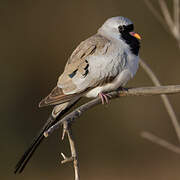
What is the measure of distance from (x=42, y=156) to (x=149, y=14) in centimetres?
290

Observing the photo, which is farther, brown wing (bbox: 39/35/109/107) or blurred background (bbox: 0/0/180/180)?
blurred background (bbox: 0/0/180/180)

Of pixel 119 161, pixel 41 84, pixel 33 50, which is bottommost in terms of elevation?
pixel 119 161

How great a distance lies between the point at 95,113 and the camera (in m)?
7.72

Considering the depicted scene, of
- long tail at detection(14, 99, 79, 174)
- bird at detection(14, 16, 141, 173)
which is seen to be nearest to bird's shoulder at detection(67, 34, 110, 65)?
bird at detection(14, 16, 141, 173)

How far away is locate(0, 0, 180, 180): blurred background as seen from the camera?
7391 mm

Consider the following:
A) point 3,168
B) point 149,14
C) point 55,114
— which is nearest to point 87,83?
point 55,114

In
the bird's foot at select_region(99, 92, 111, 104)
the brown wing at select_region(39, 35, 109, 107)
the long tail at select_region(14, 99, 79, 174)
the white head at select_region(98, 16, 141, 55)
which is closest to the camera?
the long tail at select_region(14, 99, 79, 174)

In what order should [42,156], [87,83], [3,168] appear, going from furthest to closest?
[42,156], [3,168], [87,83]

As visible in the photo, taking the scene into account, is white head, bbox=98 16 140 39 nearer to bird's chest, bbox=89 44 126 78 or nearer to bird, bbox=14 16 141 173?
bird, bbox=14 16 141 173

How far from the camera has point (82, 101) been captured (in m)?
7.52

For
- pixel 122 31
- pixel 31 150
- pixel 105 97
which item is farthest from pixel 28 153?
pixel 122 31

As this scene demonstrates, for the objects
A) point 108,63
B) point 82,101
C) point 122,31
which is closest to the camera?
point 108,63

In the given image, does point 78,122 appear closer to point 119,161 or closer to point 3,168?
point 119,161

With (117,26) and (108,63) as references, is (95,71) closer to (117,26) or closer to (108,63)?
(108,63)
